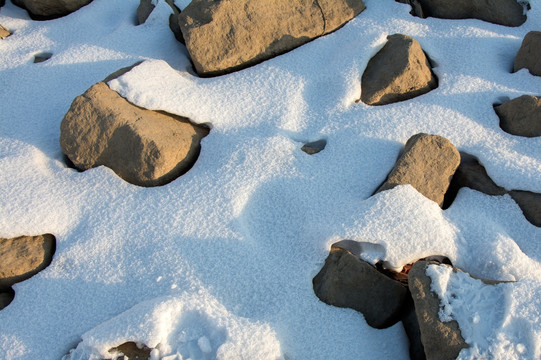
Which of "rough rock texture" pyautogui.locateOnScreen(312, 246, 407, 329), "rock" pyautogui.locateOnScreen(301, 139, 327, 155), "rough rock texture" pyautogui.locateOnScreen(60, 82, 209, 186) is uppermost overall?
"rough rock texture" pyautogui.locateOnScreen(60, 82, 209, 186)

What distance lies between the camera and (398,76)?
288cm

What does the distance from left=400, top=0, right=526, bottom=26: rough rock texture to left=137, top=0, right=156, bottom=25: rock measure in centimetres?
190

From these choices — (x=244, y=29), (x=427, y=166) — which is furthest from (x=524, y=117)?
(x=244, y=29)

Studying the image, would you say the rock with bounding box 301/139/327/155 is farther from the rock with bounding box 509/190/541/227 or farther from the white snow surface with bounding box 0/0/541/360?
the rock with bounding box 509/190/541/227

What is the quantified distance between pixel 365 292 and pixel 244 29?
6.07 ft

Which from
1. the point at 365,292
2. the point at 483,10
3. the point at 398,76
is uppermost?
the point at 483,10

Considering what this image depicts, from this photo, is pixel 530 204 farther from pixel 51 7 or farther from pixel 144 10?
pixel 51 7

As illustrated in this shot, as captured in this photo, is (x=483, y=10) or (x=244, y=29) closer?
(x=244, y=29)

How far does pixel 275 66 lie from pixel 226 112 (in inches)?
19.6

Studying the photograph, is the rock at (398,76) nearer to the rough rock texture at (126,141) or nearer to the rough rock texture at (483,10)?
the rough rock texture at (483,10)

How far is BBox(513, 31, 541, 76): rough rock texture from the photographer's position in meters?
2.93

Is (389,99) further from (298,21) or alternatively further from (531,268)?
(531,268)

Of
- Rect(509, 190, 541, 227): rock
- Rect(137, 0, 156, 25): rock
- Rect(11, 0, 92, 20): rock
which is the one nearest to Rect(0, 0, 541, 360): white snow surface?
Rect(509, 190, 541, 227): rock

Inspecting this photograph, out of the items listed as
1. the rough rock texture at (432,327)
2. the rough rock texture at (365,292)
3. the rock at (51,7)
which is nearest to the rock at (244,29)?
the rock at (51,7)
